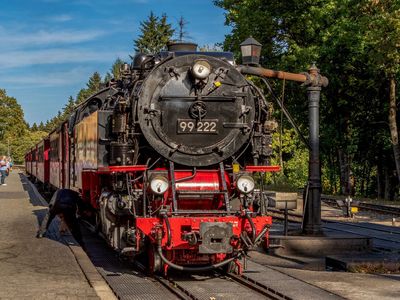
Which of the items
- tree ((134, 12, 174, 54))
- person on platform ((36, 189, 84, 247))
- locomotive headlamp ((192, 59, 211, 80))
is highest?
tree ((134, 12, 174, 54))

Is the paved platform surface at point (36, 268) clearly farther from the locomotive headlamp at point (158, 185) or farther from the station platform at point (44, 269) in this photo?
the locomotive headlamp at point (158, 185)

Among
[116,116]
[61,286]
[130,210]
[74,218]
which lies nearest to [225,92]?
[116,116]

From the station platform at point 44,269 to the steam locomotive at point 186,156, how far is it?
0.83 metres

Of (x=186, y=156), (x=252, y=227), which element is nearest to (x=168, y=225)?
(x=252, y=227)

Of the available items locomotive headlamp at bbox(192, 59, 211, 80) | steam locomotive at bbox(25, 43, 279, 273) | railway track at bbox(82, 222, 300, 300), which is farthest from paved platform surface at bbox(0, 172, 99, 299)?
locomotive headlamp at bbox(192, 59, 211, 80)

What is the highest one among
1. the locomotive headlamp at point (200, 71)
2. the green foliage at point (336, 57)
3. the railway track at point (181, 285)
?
the green foliage at point (336, 57)

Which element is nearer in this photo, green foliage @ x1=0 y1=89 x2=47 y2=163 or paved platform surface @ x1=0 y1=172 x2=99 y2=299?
paved platform surface @ x1=0 y1=172 x2=99 y2=299

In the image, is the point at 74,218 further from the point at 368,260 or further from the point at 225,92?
the point at 368,260

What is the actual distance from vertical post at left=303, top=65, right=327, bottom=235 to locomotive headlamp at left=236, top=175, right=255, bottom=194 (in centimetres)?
402

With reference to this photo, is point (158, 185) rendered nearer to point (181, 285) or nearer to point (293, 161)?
point (181, 285)

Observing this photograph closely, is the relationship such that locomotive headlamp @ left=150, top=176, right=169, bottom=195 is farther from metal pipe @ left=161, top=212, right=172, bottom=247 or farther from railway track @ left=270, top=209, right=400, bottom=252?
railway track @ left=270, top=209, right=400, bottom=252

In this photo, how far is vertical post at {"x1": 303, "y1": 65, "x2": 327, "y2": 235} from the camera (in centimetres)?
1345

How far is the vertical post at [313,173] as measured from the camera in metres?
13.5

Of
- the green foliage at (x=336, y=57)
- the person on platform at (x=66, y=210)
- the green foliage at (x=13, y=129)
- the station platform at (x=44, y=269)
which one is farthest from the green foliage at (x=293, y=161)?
the green foliage at (x=13, y=129)
